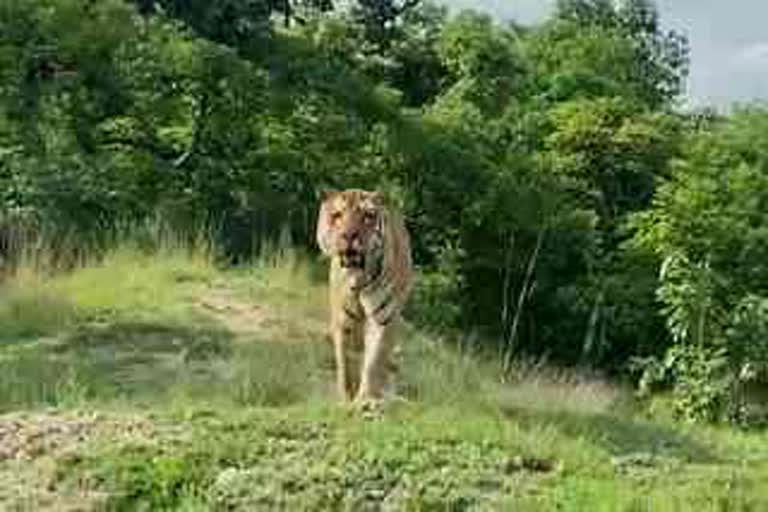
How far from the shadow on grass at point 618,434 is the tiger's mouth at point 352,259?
105 centimetres

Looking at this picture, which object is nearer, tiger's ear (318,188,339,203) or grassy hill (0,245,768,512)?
grassy hill (0,245,768,512)

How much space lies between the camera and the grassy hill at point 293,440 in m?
7.21

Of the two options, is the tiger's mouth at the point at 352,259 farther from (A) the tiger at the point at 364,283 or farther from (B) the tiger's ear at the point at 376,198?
(B) the tiger's ear at the point at 376,198

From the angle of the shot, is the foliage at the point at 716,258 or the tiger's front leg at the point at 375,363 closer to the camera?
the tiger's front leg at the point at 375,363

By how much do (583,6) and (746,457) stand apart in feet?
67.4

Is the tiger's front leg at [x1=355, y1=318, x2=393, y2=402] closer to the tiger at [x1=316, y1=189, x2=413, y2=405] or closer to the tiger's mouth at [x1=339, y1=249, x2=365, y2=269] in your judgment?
the tiger at [x1=316, y1=189, x2=413, y2=405]

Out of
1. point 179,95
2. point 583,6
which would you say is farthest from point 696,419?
point 583,6

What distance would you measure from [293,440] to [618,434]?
1983 millimetres

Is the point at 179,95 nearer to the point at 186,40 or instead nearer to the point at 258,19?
the point at 186,40

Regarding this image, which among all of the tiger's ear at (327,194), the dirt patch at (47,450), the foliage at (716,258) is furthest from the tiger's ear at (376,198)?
the foliage at (716,258)

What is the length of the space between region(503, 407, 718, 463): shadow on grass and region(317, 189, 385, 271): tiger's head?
42.5 inches

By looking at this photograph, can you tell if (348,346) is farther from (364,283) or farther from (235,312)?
(235,312)

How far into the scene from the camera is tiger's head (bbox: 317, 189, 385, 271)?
872cm

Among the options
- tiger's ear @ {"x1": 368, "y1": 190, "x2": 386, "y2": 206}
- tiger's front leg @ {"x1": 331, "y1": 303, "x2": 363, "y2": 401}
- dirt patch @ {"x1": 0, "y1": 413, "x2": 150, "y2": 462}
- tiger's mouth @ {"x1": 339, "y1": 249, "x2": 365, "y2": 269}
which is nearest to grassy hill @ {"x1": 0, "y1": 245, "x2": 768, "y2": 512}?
dirt patch @ {"x1": 0, "y1": 413, "x2": 150, "y2": 462}
